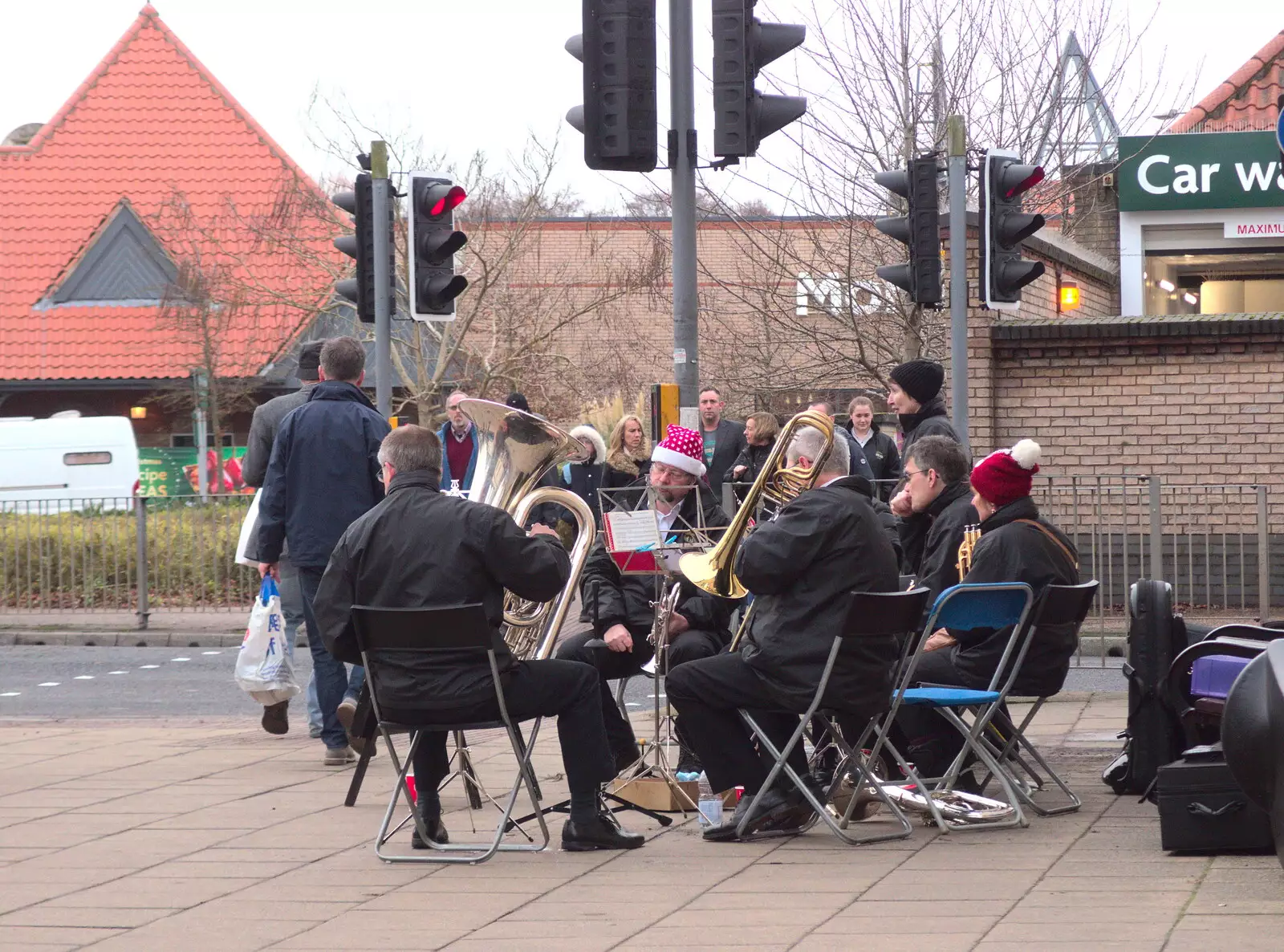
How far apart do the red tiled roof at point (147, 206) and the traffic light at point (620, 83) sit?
20.0m

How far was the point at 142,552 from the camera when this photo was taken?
1694 centimetres

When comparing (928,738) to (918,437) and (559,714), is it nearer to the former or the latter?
(559,714)

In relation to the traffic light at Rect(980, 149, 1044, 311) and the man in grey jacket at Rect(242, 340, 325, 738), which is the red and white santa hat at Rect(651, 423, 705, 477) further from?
the traffic light at Rect(980, 149, 1044, 311)

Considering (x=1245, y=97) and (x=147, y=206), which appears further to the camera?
(x=147, y=206)

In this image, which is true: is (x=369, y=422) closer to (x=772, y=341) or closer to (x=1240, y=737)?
(x=1240, y=737)

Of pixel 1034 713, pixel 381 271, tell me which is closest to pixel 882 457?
pixel 381 271

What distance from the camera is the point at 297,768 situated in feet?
29.0

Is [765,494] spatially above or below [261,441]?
below

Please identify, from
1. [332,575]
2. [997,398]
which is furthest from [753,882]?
[997,398]

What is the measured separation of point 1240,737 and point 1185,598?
312 inches

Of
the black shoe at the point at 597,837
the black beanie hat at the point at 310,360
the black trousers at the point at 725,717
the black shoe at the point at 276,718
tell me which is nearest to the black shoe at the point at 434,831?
the black shoe at the point at 597,837

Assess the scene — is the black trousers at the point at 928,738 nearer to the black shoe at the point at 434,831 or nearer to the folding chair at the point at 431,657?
the folding chair at the point at 431,657

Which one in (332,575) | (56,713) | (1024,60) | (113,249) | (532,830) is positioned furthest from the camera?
(113,249)

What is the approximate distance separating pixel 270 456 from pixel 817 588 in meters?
3.66
